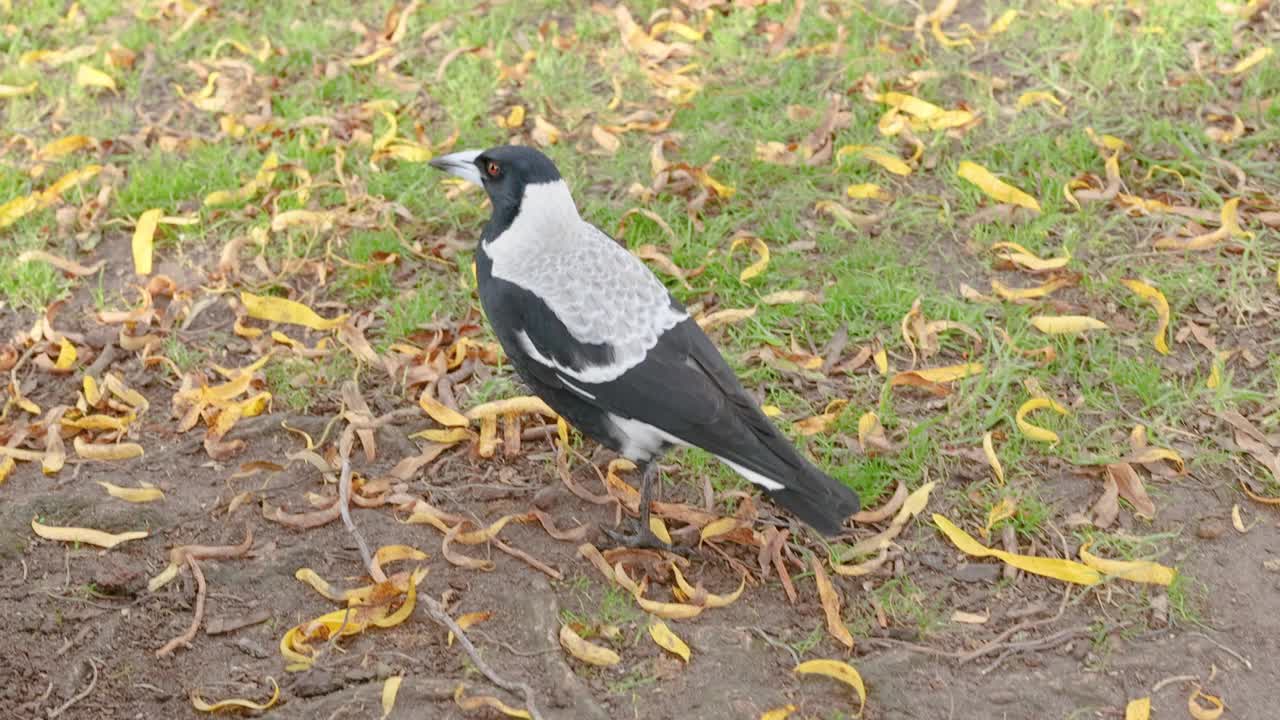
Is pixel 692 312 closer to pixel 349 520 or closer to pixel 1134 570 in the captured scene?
pixel 349 520

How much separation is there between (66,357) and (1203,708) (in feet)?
11.0

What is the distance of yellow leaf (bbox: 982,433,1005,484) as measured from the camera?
346 centimetres

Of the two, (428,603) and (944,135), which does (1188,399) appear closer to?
(944,135)

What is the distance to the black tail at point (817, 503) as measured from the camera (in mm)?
3055

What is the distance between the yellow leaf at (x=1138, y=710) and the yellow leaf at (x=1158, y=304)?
1406mm

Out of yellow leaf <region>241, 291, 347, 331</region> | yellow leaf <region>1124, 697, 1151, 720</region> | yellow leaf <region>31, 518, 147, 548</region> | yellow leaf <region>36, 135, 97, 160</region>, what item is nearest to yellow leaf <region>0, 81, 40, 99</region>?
yellow leaf <region>36, 135, 97, 160</region>

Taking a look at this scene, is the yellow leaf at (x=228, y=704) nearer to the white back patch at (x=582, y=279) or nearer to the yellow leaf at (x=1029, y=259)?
the white back patch at (x=582, y=279)

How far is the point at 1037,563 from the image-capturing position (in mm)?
3189

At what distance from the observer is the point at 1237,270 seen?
4.08 meters

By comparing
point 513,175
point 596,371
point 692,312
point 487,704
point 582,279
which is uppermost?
point 513,175

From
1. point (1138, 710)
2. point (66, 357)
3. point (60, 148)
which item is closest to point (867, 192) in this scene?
point (1138, 710)

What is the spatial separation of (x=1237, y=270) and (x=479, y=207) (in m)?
2.61

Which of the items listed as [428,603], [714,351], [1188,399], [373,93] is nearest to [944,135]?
[1188,399]

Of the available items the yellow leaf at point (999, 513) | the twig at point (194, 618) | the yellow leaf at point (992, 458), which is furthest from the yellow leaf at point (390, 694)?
the yellow leaf at point (992, 458)
